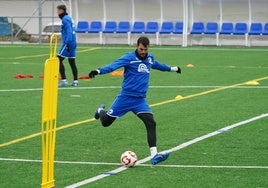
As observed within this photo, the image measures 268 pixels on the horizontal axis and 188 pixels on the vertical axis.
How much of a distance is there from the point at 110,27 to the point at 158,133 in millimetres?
31145

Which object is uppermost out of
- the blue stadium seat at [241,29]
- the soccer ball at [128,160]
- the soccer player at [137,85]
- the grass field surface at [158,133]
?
the soccer player at [137,85]

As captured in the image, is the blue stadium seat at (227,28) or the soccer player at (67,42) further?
the blue stadium seat at (227,28)

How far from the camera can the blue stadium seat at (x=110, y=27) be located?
4422 centimetres

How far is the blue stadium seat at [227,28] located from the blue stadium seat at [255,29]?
1.08 meters

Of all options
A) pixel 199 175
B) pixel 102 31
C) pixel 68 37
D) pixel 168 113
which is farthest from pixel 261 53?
pixel 199 175

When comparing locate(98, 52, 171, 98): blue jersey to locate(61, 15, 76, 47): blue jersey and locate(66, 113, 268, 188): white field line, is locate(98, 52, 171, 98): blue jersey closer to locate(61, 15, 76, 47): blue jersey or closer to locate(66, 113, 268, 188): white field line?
locate(66, 113, 268, 188): white field line

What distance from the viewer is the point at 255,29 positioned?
4238cm

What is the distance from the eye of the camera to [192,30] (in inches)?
1704

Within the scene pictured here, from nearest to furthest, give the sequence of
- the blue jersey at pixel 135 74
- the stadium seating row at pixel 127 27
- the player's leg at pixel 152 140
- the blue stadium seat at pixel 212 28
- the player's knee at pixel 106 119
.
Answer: the player's leg at pixel 152 140 < the blue jersey at pixel 135 74 < the player's knee at pixel 106 119 < the blue stadium seat at pixel 212 28 < the stadium seating row at pixel 127 27

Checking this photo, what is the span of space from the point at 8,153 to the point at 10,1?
45439mm

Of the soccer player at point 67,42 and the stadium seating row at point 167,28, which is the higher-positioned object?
the soccer player at point 67,42

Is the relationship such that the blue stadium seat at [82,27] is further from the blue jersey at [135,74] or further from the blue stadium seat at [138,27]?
the blue jersey at [135,74]

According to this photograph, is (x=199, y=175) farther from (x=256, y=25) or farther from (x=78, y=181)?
(x=256, y=25)

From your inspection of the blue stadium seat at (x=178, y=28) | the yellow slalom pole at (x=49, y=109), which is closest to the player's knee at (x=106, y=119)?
the yellow slalom pole at (x=49, y=109)
